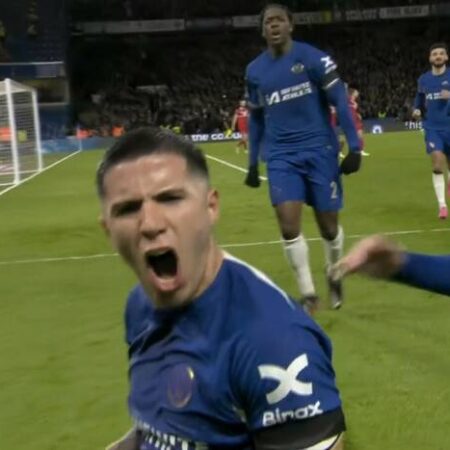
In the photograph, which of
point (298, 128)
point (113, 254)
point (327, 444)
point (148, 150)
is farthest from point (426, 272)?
point (113, 254)

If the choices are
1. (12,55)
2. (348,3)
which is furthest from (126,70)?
(348,3)

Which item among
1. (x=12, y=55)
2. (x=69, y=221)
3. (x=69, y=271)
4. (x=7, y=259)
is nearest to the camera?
(x=69, y=271)

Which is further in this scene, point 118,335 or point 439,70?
point 439,70

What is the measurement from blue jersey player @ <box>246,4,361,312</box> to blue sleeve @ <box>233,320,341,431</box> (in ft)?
16.8

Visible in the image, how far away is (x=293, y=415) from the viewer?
206 centimetres

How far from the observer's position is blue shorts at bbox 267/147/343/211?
727 centimetres

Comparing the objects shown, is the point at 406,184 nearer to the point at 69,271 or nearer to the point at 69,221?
the point at 69,221

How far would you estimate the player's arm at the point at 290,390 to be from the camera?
205 centimetres

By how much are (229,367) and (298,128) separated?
5289mm

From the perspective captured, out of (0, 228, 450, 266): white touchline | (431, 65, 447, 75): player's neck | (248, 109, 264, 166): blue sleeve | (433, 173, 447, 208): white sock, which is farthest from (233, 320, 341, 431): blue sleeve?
(431, 65, 447, 75): player's neck

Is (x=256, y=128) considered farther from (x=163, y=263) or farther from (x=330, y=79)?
(x=163, y=263)

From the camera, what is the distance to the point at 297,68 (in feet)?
23.5

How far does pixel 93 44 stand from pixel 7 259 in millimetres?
39847

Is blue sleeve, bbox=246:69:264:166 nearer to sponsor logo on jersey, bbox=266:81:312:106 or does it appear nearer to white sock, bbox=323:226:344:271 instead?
sponsor logo on jersey, bbox=266:81:312:106
